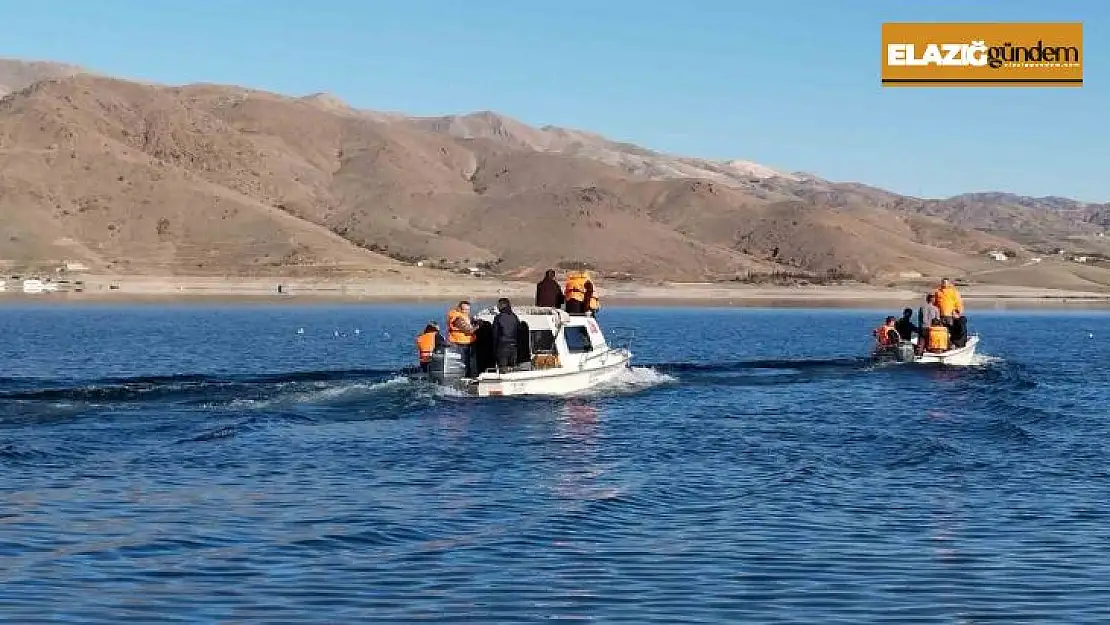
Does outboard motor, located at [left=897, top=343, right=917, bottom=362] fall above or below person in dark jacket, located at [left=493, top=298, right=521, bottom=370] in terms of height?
below

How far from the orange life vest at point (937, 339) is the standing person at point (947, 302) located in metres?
0.53

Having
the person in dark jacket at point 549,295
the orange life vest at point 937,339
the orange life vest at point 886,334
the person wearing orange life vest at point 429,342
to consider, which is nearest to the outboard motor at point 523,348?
the person wearing orange life vest at point 429,342

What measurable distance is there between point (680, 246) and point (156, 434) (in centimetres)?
16789

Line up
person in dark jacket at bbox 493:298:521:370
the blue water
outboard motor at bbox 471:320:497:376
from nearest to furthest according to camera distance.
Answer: the blue water < person in dark jacket at bbox 493:298:521:370 < outboard motor at bbox 471:320:497:376

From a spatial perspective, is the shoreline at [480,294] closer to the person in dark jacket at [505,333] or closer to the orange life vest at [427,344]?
the orange life vest at [427,344]

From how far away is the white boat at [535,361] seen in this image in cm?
3631

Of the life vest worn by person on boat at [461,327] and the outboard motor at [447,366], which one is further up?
the life vest worn by person on boat at [461,327]

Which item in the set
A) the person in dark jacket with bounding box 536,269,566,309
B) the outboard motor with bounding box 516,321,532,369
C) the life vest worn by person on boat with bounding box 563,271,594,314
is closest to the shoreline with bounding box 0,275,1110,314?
the life vest worn by person on boat with bounding box 563,271,594,314

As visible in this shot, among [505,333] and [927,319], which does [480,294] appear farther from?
[505,333]

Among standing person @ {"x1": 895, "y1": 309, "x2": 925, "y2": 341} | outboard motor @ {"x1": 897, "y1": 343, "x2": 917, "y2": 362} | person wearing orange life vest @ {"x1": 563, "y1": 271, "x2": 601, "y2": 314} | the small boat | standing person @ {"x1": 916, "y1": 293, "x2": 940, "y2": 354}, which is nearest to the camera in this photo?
person wearing orange life vest @ {"x1": 563, "y1": 271, "x2": 601, "y2": 314}

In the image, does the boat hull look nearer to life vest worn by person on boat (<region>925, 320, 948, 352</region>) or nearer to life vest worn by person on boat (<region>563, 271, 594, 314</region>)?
life vest worn by person on boat (<region>563, 271, 594, 314</region>)

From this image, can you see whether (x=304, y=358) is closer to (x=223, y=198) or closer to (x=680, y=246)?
(x=223, y=198)

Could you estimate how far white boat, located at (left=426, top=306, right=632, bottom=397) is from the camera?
1430 inches

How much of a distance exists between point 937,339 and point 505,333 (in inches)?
718
